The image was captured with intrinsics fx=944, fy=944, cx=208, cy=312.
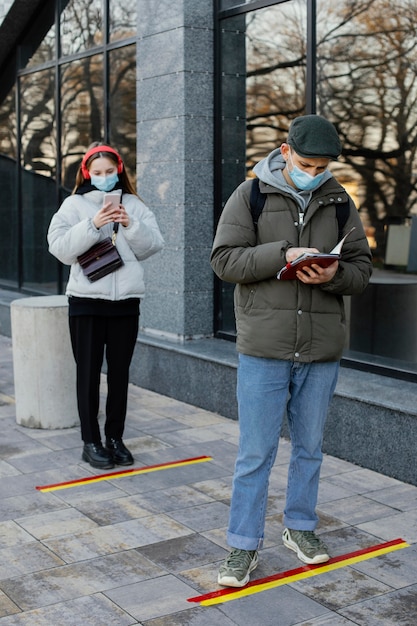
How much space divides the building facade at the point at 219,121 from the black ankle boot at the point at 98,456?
154 cm

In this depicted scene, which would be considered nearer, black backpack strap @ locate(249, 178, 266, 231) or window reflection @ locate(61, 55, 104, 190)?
black backpack strap @ locate(249, 178, 266, 231)

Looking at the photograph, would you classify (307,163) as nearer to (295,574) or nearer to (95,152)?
(295,574)

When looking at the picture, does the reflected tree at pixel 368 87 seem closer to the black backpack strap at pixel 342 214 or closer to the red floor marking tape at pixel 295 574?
the black backpack strap at pixel 342 214

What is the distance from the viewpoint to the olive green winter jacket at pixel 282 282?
164 inches

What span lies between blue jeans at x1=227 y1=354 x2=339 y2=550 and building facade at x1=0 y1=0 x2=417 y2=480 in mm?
2450

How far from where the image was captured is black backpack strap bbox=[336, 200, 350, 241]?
169 inches

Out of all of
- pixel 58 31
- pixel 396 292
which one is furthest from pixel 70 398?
pixel 58 31

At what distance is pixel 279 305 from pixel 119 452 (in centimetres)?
235

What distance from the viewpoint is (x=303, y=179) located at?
13.5 feet

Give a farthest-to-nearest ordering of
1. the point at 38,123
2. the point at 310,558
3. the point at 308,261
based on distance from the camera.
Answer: the point at 38,123, the point at 310,558, the point at 308,261

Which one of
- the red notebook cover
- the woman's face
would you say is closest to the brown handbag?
the woman's face

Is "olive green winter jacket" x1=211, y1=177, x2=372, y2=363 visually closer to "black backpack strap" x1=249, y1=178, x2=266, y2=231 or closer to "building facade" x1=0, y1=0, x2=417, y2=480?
"black backpack strap" x1=249, y1=178, x2=266, y2=231

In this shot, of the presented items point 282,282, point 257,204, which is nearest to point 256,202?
point 257,204

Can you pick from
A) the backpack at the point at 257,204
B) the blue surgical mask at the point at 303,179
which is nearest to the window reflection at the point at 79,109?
the backpack at the point at 257,204
